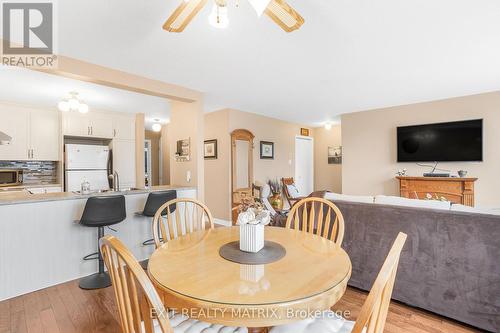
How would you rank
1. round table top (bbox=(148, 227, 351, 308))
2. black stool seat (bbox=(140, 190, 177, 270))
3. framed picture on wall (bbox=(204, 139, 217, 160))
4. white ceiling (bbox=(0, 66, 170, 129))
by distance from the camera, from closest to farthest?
round table top (bbox=(148, 227, 351, 308)) → black stool seat (bbox=(140, 190, 177, 270)) → white ceiling (bbox=(0, 66, 170, 129)) → framed picture on wall (bbox=(204, 139, 217, 160))

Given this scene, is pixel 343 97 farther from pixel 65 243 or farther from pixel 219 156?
pixel 65 243

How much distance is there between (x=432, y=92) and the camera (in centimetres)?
401

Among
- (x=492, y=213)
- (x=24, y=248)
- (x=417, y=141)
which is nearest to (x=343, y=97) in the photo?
(x=417, y=141)

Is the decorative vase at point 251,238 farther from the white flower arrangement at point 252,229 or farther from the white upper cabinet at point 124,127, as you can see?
the white upper cabinet at point 124,127

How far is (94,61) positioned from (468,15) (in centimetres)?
340

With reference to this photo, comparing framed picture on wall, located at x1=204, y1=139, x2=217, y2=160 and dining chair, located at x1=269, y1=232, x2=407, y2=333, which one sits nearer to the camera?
dining chair, located at x1=269, y1=232, x2=407, y2=333

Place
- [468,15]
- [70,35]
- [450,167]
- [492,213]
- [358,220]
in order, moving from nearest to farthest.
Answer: [492,213] → [468,15] → [70,35] → [358,220] → [450,167]

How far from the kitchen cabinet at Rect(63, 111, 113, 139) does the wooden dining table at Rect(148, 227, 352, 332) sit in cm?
434

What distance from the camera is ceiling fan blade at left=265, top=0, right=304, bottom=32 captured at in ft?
4.67

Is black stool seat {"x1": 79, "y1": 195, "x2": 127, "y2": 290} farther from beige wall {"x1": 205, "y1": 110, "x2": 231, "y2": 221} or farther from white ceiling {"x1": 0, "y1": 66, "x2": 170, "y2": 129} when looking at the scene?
beige wall {"x1": 205, "y1": 110, "x2": 231, "y2": 221}

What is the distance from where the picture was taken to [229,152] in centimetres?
498

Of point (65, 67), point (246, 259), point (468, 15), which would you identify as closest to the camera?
point (246, 259)

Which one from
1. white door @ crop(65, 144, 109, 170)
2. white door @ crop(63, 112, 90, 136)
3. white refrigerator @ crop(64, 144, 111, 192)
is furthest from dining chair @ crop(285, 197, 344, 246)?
white door @ crop(63, 112, 90, 136)

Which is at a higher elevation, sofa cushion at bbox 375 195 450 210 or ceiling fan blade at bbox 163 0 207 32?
ceiling fan blade at bbox 163 0 207 32
